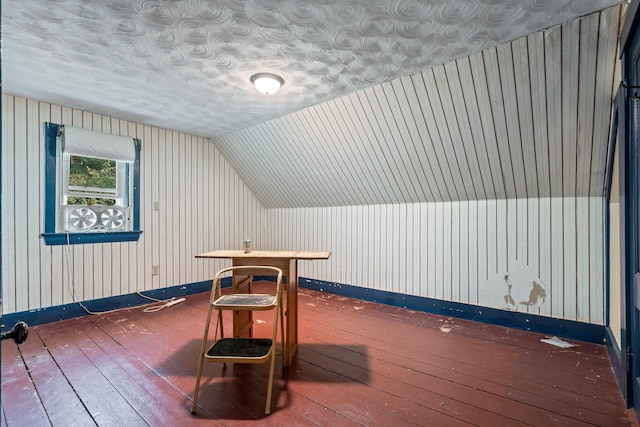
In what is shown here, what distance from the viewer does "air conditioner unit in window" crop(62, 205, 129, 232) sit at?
3662 mm

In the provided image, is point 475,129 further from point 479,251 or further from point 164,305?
point 164,305

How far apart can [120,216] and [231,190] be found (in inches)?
60.7

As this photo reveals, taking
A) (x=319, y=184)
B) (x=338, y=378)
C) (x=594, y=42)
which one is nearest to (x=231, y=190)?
(x=319, y=184)

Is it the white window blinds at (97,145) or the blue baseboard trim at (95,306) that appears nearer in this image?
the blue baseboard trim at (95,306)

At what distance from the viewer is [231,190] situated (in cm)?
518

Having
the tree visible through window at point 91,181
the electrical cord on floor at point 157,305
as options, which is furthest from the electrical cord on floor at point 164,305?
the tree visible through window at point 91,181

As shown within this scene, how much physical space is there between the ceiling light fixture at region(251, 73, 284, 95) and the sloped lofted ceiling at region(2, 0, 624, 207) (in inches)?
2.8

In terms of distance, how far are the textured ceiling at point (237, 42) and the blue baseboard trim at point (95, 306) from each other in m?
2.04

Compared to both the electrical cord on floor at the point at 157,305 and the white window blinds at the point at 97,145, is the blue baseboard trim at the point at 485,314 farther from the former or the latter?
the white window blinds at the point at 97,145

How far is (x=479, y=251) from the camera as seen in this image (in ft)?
11.7

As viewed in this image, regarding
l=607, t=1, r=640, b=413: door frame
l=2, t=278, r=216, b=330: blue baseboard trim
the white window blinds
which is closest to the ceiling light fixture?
the white window blinds

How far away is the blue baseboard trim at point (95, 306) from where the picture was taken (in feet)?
11.0

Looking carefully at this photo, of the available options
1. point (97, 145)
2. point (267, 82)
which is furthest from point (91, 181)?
point (267, 82)

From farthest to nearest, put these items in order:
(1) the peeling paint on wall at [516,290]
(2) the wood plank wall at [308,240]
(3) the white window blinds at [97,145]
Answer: (3) the white window blinds at [97,145] < (1) the peeling paint on wall at [516,290] < (2) the wood plank wall at [308,240]
